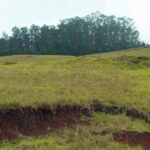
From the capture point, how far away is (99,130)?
12.0m

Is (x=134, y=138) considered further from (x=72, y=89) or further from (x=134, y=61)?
(x=134, y=61)

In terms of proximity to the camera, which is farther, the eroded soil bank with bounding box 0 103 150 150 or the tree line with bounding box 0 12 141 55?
the tree line with bounding box 0 12 141 55

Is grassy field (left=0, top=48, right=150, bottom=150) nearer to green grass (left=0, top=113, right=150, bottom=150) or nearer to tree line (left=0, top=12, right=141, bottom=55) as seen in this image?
green grass (left=0, top=113, right=150, bottom=150)

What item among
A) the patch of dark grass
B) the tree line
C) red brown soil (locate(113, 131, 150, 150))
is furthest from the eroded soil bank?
the tree line

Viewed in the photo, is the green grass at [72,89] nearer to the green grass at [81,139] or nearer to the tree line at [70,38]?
the green grass at [81,139]

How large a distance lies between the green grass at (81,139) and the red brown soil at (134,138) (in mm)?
201

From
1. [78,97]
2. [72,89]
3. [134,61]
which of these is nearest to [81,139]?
[78,97]

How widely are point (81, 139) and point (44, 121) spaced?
54.3 inches

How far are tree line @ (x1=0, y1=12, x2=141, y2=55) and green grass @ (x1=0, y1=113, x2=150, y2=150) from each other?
6044cm

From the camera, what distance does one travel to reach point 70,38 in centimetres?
7812

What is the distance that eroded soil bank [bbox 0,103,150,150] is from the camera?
38.1ft

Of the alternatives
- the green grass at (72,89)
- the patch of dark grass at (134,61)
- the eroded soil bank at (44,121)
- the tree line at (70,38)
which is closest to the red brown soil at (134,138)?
the eroded soil bank at (44,121)

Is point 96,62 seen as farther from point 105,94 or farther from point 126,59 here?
point 105,94

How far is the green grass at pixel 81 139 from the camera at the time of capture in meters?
10.7
